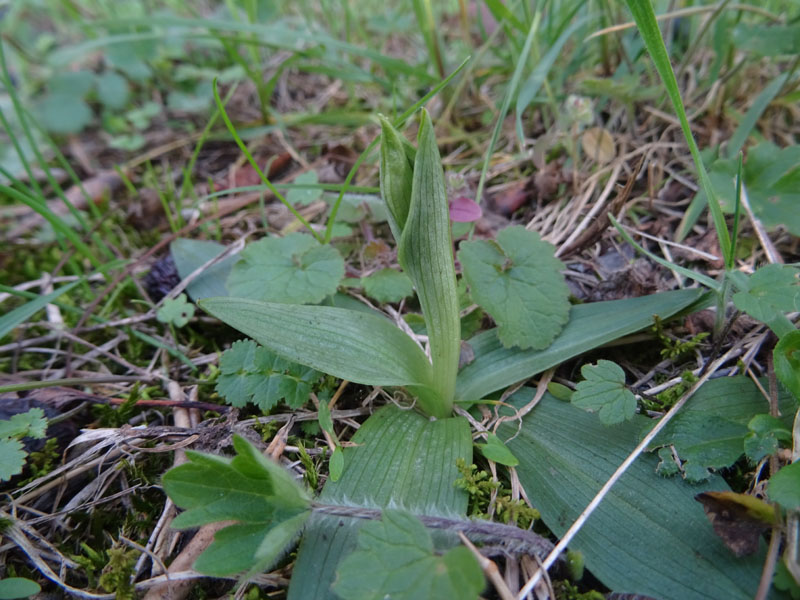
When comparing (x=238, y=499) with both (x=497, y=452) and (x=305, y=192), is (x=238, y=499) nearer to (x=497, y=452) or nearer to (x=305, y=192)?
(x=497, y=452)

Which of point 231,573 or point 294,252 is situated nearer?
point 231,573

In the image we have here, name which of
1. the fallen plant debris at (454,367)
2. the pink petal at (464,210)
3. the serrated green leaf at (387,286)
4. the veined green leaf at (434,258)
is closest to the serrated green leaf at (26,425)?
the fallen plant debris at (454,367)

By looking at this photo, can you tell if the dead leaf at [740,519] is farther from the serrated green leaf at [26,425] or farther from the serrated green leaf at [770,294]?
the serrated green leaf at [26,425]

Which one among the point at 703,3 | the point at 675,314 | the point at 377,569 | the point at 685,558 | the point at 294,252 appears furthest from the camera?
the point at 703,3

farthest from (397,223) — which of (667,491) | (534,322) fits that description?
(667,491)

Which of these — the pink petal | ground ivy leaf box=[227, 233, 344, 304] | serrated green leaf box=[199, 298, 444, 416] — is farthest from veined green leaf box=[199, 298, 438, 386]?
the pink petal

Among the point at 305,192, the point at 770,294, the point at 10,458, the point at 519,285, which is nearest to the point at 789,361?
the point at 770,294

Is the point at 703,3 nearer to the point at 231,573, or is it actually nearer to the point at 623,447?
the point at 623,447

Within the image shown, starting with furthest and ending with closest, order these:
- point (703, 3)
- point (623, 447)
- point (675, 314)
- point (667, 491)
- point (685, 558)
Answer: point (703, 3), point (675, 314), point (623, 447), point (667, 491), point (685, 558)

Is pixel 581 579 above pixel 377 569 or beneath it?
beneath
